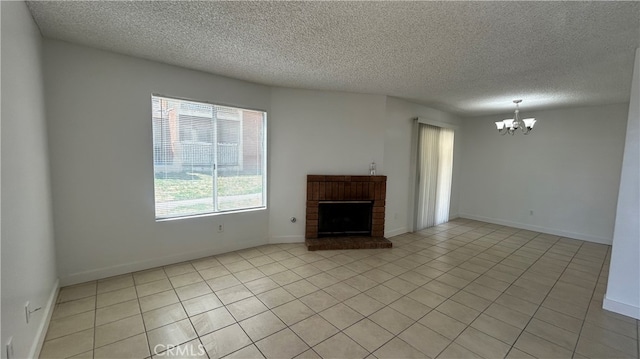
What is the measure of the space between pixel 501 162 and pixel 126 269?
7.16 metres

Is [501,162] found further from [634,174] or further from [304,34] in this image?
[304,34]

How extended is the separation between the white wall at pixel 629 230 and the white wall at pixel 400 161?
2732mm

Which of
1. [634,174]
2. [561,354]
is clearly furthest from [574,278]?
[561,354]

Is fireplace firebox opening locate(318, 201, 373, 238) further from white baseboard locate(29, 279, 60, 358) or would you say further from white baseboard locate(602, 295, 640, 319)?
white baseboard locate(29, 279, 60, 358)

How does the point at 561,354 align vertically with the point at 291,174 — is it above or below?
below

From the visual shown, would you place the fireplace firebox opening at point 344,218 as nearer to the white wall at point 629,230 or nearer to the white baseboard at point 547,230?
the white wall at point 629,230

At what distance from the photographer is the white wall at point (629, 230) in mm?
2389

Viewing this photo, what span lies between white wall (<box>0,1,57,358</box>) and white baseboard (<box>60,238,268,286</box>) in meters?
0.37

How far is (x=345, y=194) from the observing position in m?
4.26

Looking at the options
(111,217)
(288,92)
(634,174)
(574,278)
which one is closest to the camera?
(634,174)

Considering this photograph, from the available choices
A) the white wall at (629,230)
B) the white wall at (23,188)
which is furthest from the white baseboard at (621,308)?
the white wall at (23,188)

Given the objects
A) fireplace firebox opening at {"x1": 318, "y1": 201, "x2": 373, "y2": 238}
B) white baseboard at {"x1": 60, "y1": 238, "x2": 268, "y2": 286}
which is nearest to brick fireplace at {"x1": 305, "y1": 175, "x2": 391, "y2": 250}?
fireplace firebox opening at {"x1": 318, "y1": 201, "x2": 373, "y2": 238}

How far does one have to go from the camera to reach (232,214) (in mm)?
3754

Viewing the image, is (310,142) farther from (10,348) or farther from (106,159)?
(10,348)
